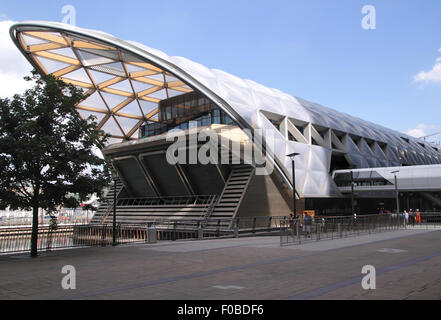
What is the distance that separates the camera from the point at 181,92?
41344 mm

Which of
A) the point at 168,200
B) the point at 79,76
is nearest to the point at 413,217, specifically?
the point at 168,200

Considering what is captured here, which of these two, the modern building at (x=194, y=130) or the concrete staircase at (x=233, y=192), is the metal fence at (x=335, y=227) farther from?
the concrete staircase at (x=233, y=192)

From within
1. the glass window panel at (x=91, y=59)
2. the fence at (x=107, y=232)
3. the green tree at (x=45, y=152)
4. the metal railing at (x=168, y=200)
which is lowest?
the fence at (x=107, y=232)

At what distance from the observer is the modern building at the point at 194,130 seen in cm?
3064

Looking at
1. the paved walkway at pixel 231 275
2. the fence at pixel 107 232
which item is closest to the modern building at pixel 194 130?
the fence at pixel 107 232

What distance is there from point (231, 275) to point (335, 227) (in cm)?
1326

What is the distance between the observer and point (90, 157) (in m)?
15.9

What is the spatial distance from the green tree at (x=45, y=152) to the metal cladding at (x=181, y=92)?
13.3 meters

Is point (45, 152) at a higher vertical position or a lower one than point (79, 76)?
lower

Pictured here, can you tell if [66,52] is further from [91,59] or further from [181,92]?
[181,92]

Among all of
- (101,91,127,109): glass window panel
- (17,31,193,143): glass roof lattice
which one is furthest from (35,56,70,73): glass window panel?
(101,91,127,109): glass window panel

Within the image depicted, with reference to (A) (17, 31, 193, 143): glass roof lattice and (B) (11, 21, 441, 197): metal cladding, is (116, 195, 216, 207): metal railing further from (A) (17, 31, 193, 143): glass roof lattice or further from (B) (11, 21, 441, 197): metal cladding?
(A) (17, 31, 193, 143): glass roof lattice

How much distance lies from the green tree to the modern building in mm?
13292

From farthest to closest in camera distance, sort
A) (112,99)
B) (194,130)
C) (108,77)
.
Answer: (112,99) < (108,77) < (194,130)
